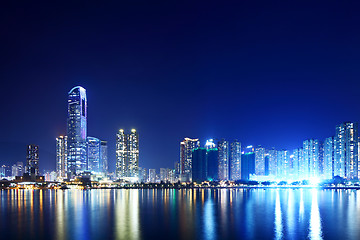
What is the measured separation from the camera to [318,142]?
636ft

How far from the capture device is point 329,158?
188 meters

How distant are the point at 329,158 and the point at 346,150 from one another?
18.5 meters

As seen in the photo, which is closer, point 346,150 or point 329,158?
point 346,150

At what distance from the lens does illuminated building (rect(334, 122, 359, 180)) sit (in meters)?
168

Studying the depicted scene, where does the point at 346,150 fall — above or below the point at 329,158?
above

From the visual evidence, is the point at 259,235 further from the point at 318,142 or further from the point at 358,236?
the point at 318,142

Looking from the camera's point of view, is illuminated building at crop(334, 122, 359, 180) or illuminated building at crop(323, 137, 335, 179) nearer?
illuminated building at crop(334, 122, 359, 180)

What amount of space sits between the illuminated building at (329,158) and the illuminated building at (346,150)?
389 cm

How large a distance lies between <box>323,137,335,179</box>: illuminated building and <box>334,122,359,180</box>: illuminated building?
3.89 metres

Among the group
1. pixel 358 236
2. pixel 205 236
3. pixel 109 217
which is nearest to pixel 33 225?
pixel 109 217

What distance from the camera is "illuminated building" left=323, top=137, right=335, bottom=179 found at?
18288 centimetres

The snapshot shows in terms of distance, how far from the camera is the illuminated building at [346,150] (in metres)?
168

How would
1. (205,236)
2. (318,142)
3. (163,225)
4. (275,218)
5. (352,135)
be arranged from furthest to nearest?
1. (318,142)
2. (352,135)
3. (275,218)
4. (163,225)
5. (205,236)

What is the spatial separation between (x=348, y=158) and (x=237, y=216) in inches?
5771
